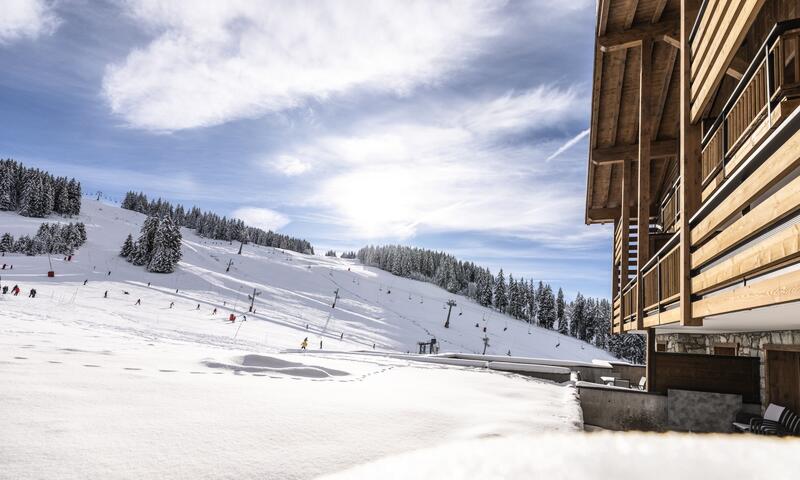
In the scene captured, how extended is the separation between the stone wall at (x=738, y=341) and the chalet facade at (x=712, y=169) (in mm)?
37

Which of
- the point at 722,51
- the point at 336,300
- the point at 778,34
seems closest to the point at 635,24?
the point at 722,51

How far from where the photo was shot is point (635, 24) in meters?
8.71

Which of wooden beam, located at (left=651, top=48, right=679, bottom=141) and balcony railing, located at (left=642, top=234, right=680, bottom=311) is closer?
balcony railing, located at (left=642, top=234, right=680, bottom=311)

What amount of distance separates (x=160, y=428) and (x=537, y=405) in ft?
15.5

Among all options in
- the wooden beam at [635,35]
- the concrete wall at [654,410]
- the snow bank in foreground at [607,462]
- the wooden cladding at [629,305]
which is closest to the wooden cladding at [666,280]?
the wooden cladding at [629,305]

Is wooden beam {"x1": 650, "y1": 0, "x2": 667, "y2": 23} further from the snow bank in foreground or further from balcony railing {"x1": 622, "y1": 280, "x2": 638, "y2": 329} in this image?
the snow bank in foreground

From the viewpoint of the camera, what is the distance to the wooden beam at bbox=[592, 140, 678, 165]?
1174 centimetres

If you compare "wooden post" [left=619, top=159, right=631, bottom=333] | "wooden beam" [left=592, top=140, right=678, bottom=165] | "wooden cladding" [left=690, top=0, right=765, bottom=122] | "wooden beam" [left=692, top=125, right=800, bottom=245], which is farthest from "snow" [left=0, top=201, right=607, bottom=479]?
"wooden beam" [left=592, top=140, right=678, bottom=165]

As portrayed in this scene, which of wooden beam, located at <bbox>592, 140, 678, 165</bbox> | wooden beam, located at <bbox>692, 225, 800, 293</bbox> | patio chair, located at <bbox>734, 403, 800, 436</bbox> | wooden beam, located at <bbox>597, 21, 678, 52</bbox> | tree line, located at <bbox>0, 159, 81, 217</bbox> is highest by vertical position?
tree line, located at <bbox>0, 159, 81, 217</bbox>

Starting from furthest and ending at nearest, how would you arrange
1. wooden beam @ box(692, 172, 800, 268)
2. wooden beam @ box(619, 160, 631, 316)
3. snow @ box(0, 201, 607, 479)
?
wooden beam @ box(619, 160, 631, 316)
wooden beam @ box(692, 172, 800, 268)
snow @ box(0, 201, 607, 479)

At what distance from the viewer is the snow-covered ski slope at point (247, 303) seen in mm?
30266

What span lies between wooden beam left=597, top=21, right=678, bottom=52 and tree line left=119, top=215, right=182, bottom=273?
5947 cm

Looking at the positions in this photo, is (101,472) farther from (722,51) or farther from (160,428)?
(722,51)

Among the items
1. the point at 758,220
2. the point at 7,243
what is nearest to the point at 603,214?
the point at 758,220
